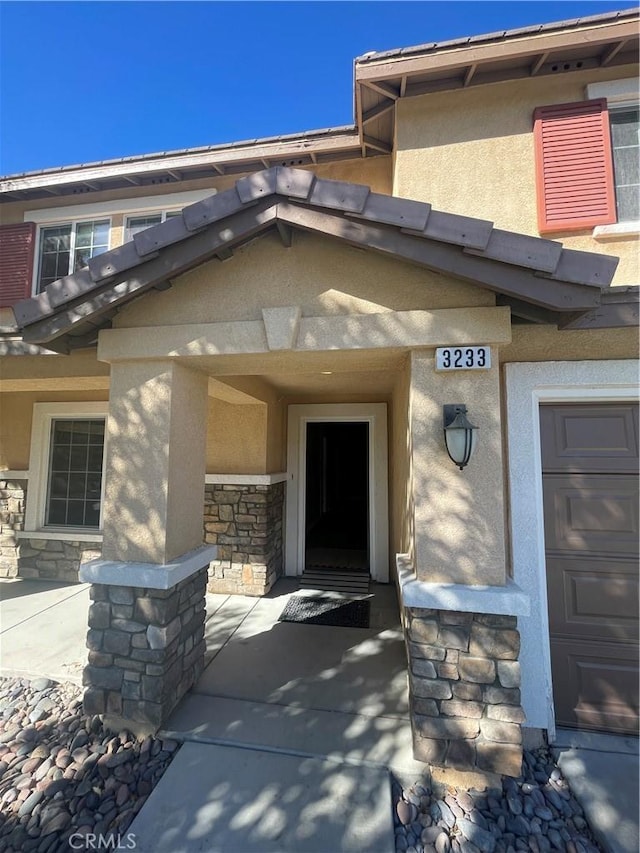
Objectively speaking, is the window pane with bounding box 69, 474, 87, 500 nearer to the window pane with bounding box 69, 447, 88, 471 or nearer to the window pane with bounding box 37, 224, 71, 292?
the window pane with bounding box 69, 447, 88, 471

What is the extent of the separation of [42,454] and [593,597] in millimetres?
9269

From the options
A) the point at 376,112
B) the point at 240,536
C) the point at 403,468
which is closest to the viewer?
the point at 403,468

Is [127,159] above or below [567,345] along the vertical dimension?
above

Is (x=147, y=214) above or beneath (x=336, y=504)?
above

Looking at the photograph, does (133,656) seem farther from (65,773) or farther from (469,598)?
(469,598)

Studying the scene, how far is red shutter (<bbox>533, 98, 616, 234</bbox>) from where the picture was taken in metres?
4.40

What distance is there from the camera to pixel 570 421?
151 inches

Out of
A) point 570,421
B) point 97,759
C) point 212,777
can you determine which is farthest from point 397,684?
point 570,421

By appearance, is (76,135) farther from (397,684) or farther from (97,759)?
(397,684)

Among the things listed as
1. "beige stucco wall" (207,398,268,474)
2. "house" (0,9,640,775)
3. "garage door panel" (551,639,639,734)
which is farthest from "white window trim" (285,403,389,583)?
"garage door panel" (551,639,639,734)

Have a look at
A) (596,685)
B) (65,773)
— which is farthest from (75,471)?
(596,685)

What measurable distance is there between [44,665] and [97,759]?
1.86 meters

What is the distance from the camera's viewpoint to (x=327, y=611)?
20.0 ft

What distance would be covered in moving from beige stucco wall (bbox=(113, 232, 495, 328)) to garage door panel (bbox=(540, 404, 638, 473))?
153cm
